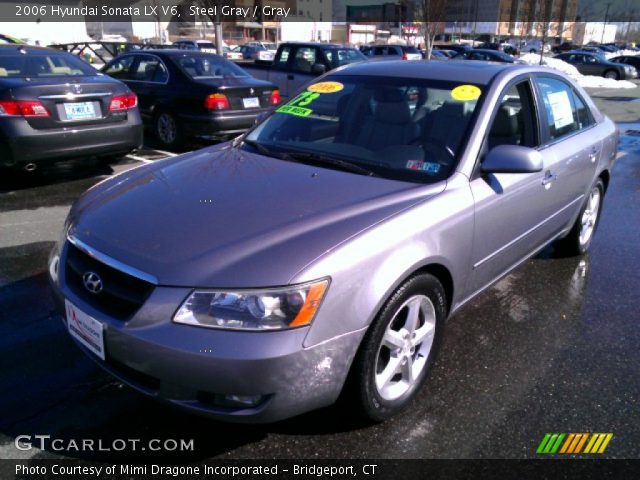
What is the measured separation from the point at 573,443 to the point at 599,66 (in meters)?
33.4

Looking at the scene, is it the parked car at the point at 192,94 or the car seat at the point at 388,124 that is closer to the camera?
the car seat at the point at 388,124

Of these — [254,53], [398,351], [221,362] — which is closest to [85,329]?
[221,362]

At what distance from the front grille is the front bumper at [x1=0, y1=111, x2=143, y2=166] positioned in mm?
3847

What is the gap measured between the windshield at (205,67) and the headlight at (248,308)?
6.79 meters

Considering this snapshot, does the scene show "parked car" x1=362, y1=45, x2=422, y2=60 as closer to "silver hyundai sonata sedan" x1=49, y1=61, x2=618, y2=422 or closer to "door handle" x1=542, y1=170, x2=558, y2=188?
"door handle" x1=542, y1=170, x2=558, y2=188

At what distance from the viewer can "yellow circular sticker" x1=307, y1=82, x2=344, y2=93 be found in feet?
11.7

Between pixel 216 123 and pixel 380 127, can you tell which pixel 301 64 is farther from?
pixel 380 127

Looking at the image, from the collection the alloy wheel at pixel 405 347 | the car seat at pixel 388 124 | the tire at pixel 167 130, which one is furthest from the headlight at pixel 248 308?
the tire at pixel 167 130

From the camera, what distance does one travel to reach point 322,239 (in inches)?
86.7

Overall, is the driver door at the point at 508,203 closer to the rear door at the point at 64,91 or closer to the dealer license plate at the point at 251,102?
the rear door at the point at 64,91

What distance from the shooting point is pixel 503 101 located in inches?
127

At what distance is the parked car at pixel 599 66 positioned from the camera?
96.7 ft

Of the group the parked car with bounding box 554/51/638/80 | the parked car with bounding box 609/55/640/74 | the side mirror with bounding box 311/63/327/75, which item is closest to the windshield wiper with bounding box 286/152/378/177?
the side mirror with bounding box 311/63/327/75

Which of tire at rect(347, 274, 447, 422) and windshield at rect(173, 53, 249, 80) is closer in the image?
tire at rect(347, 274, 447, 422)
